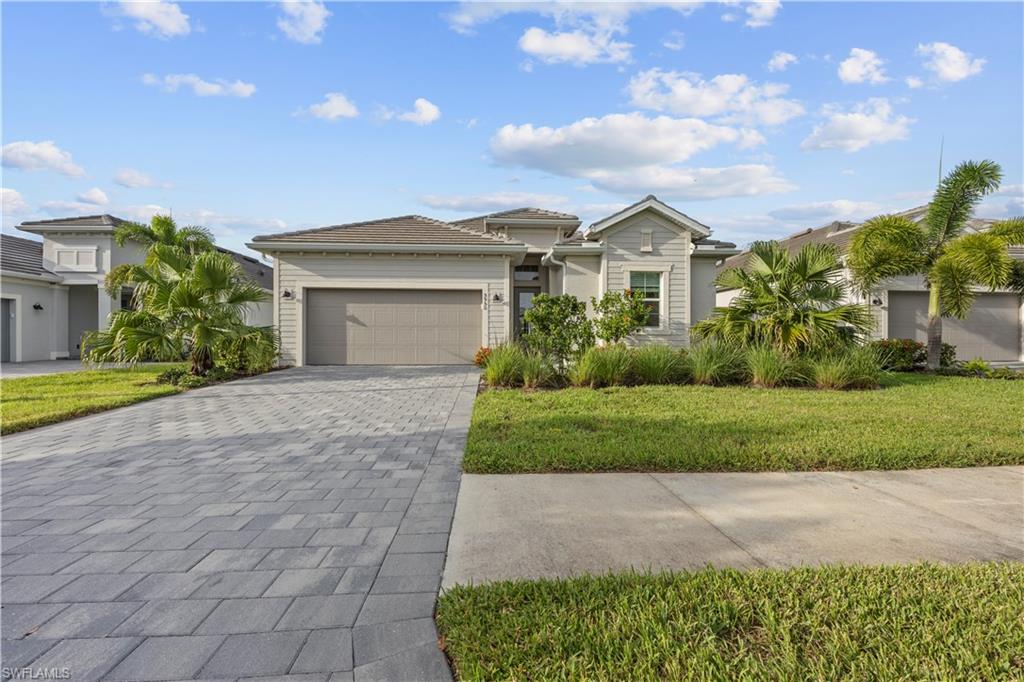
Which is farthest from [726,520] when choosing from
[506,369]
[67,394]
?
[67,394]

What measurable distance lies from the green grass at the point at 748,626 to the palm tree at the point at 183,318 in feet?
35.4

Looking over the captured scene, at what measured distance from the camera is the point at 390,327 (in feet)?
47.9

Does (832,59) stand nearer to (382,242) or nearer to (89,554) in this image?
(382,242)

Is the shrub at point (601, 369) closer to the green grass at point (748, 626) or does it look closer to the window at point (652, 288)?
the window at point (652, 288)

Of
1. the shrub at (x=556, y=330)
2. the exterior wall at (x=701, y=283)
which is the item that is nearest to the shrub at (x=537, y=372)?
the shrub at (x=556, y=330)

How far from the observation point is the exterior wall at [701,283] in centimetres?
1505

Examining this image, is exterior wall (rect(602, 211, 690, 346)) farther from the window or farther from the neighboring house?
the neighboring house

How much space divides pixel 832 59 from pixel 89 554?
44.0ft

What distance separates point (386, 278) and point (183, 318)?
17.2ft

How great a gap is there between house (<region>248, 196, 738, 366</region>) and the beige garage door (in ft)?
0.10

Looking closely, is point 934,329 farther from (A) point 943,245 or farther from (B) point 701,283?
(B) point 701,283

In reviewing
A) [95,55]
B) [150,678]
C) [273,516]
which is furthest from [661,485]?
[95,55]

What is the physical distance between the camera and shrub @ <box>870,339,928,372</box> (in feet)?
42.1

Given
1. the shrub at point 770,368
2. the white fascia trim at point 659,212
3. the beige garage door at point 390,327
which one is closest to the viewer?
the shrub at point 770,368
